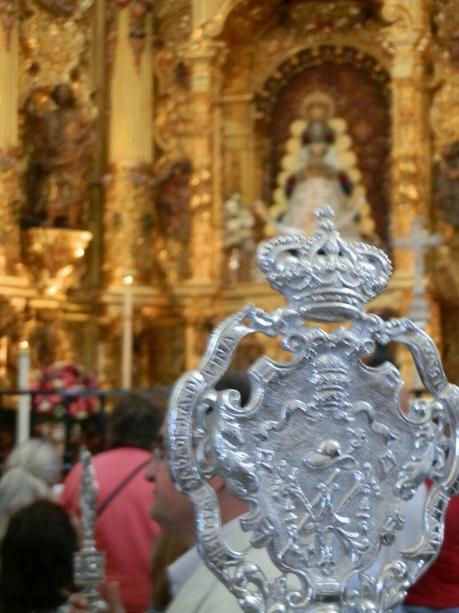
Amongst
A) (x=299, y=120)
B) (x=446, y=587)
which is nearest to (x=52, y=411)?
(x=446, y=587)

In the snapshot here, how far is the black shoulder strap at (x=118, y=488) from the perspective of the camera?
470cm

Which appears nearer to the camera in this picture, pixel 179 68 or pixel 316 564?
pixel 316 564

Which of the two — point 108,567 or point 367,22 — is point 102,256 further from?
point 108,567

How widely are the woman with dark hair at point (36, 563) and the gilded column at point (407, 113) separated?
1121 cm

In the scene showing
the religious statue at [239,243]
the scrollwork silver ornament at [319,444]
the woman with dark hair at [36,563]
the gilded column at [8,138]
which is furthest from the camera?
the religious statue at [239,243]

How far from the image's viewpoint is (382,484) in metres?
2.79

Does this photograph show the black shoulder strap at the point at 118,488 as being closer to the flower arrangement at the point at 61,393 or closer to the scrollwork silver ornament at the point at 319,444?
the scrollwork silver ornament at the point at 319,444

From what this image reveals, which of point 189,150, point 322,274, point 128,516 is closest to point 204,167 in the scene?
point 189,150

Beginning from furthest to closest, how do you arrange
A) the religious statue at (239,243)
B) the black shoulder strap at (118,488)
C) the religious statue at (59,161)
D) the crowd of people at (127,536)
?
the religious statue at (239,243)
the religious statue at (59,161)
the black shoulder strap at (118,488)
the crowd of people at (127,536)

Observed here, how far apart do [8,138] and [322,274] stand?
12811mm

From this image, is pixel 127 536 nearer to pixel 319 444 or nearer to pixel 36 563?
pixel 36 563

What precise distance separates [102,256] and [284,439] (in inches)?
531

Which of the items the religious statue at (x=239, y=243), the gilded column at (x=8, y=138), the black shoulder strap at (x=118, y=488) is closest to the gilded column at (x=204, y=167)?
the religious statue at (x=239, y=243)

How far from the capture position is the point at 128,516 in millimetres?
4758
